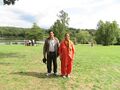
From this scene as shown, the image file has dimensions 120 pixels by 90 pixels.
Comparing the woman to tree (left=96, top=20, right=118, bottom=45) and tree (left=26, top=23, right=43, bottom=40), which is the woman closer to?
tree (left=96, top=20, right=118, bottom=45)

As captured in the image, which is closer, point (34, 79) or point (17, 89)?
point (17, 89)

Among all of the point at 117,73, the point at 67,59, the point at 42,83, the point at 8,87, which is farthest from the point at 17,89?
the point at 117,73

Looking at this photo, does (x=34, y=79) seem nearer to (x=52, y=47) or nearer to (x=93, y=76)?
(x=52, y=47)

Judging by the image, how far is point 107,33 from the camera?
404 ft

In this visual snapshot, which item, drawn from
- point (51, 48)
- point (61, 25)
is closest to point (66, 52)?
point (51, 48)

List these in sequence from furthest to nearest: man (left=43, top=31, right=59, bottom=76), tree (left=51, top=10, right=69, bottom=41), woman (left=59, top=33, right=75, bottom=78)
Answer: tree (left=51, top=10, right=69, bottom=41)
man (left=43, top=31, right=59, bottom=76)
woman (left=59, top=33, right=75, bottom=78)

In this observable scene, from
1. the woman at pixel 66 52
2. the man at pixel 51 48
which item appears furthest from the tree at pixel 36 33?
the woman at pixel 66 52

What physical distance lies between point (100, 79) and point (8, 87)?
500cm

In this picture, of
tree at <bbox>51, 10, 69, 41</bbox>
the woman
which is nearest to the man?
the woman

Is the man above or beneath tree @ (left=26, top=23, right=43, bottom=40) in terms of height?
beneath

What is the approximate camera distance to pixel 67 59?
1630 centimetres

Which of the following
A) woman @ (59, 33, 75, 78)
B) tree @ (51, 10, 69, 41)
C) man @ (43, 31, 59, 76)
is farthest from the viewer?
tree @ (51, 10, 69, 41)

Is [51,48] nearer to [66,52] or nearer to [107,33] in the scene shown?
[66,52]

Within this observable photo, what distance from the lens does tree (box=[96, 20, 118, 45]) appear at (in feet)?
400
